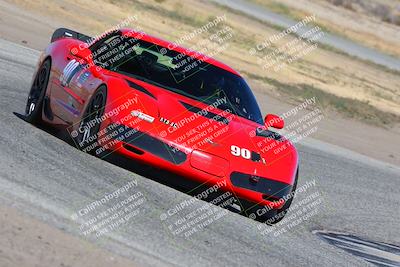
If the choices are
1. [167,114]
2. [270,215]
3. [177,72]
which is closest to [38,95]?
[177,72]

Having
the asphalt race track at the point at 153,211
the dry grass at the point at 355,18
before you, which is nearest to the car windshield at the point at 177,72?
the asphalt race track at the point at 153,211

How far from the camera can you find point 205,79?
909 centimetres

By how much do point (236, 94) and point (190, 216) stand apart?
2.48m

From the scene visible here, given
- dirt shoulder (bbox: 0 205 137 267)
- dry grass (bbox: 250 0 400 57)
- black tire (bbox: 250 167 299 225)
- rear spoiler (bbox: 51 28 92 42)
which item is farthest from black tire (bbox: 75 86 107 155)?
dry grass (bbox: 250 0 400 57)

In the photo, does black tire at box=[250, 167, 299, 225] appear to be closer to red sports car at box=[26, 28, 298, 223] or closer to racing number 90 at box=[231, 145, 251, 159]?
red sports car at box=[26, 28, 298, 223]

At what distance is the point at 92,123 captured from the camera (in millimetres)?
7961

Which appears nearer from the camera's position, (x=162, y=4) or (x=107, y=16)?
(x=107, y=16)

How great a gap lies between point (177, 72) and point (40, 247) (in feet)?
13.1

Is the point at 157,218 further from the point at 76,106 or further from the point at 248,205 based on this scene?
the point at 76,106

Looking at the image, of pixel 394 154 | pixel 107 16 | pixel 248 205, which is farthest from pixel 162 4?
pixel 248 205

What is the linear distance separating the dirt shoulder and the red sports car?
2160mm

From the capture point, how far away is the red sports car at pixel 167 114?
7719mm

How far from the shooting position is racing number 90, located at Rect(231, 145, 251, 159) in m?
→ 7.96

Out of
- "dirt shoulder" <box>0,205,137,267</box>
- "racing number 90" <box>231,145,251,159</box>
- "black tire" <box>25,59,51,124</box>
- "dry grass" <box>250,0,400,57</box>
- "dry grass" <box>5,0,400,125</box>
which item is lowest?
"dry grass" <box>250,0,400,57</box>
